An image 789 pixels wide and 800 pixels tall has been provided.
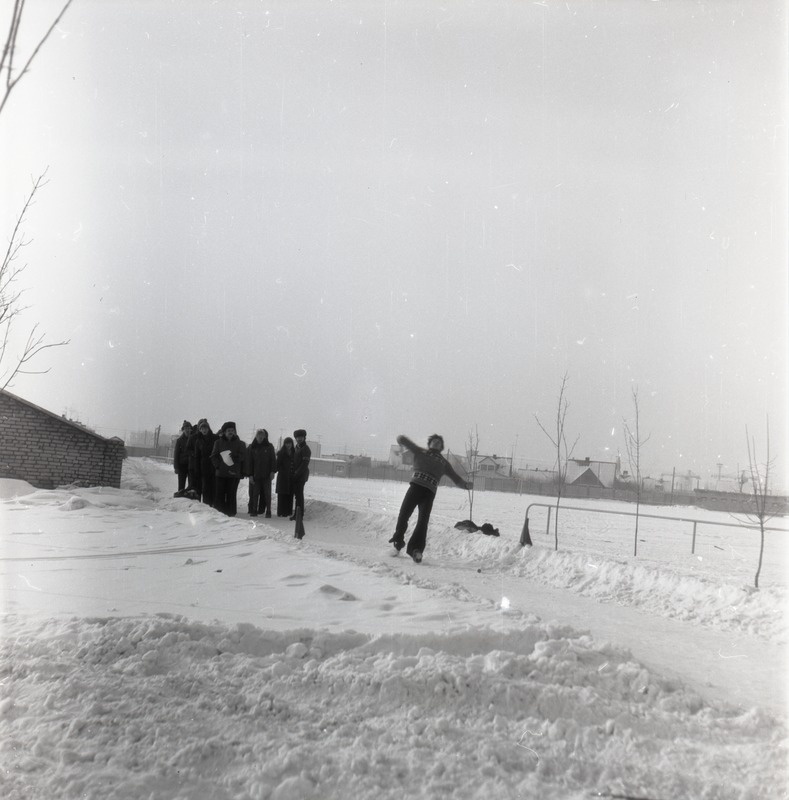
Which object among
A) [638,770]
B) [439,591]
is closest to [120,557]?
[439,591]

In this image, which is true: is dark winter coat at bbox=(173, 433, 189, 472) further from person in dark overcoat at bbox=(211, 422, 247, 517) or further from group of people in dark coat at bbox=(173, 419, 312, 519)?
person in dark overcoat at bbox=(211, 422, 247, 517)

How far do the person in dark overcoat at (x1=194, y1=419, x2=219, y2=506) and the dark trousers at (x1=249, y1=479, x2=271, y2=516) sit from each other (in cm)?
80

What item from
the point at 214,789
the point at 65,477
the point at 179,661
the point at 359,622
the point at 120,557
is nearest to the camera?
the point at 214,789

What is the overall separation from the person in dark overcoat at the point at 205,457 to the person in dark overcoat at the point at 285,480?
4.37 ft

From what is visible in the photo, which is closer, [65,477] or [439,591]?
[439,591]

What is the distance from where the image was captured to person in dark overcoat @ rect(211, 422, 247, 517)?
13.0m

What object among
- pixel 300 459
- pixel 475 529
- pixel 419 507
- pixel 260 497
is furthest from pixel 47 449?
pixel 419 507

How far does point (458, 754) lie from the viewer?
10.1ft

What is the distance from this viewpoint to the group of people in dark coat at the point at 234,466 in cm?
1296

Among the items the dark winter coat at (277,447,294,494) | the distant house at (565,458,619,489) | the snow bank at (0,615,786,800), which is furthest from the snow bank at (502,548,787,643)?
the distant house at (565,458,619,489)

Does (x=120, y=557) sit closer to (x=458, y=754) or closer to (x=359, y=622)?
(x=359, y=622)

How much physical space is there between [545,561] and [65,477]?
11.5m

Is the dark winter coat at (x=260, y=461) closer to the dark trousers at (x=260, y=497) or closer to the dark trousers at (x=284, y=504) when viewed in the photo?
the dark trousers at (x=260, y=497)

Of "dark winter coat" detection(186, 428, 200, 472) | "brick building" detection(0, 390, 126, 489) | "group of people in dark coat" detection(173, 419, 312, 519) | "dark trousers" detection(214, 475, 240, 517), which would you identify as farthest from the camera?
"brick building" detection(0, 390, 126, 489)
